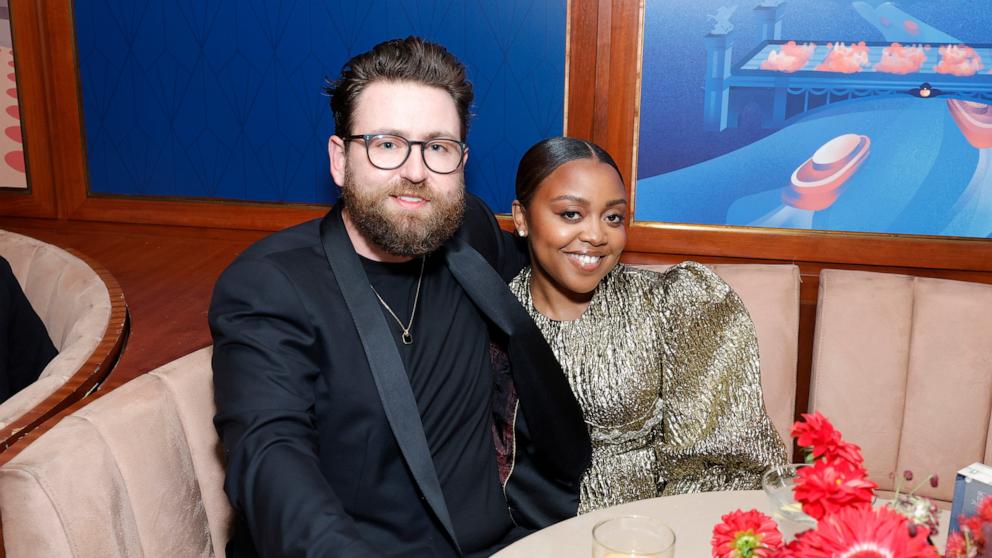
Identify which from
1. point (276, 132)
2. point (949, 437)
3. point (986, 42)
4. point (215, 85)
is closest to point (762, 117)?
point (986, 42)

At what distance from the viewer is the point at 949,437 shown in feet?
6.73

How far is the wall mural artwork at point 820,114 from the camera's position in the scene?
2084mm

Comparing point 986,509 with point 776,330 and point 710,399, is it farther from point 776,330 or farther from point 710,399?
point 776,330

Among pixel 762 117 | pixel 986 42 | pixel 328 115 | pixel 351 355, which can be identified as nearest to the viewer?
pixel 351 355

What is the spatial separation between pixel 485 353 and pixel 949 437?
1.26 m

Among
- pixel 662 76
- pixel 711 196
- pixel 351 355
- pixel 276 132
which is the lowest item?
pixel 351 355

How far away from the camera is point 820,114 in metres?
2.16

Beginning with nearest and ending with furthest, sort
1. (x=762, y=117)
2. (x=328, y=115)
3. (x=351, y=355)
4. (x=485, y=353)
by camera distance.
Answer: (x=351, y=355), (x=485, y=353), (x=762, y=117), (x=328, y=115)

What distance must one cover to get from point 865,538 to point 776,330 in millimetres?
1548

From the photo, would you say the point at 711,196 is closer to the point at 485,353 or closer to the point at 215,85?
the point at 485,353

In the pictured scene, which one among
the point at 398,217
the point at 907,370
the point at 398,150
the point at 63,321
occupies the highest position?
the point at 398,150

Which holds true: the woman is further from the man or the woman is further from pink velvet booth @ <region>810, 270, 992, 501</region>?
pink velvet booth @ <region>810, 270, 992, 501</region>

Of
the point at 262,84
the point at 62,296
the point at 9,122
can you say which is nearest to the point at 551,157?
the point at 262,84

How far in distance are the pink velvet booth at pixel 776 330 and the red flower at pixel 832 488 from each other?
1436 millimetres
